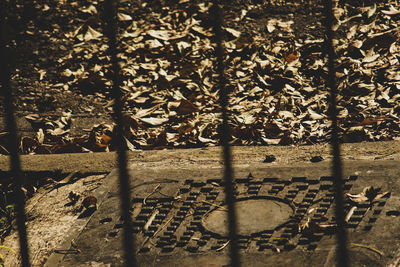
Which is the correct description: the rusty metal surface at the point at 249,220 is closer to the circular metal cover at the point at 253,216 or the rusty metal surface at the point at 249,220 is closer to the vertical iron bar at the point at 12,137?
the circular metal cover at the point at 253,216

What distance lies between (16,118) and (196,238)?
2156mm

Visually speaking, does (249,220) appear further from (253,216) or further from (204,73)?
(204,73)

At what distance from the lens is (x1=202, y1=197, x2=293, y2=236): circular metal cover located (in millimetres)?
2100

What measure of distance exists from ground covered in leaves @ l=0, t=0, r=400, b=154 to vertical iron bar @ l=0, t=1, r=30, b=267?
9cm

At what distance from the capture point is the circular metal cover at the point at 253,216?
6.89 feet

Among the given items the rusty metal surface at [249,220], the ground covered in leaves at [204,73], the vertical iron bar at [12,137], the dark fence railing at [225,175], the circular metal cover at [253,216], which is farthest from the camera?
the ground covered in leaves at [204,73]

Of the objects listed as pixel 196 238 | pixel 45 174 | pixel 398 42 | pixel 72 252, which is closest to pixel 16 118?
pixel 45 174

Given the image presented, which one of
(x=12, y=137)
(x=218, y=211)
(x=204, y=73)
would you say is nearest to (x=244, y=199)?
(x=218, y=211)

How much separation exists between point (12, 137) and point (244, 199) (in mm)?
1638

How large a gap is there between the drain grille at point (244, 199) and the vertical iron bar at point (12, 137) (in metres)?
0.50

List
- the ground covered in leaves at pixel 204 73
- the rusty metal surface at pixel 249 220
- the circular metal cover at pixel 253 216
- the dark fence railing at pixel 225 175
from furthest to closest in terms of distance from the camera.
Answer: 1. the ground covered in leaves at pixel 204 73
2. the circular metal cover at pixel 253 216
3. the dark fence railing at pixel 225 175
4. the rusty metal surface at pixel 249 220

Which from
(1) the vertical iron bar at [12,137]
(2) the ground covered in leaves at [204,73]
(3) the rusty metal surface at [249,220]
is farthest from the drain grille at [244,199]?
(2) the ground covered in leaves at [204,73]

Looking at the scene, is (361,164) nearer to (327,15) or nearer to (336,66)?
(336,66)

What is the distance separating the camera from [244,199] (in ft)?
7.54
